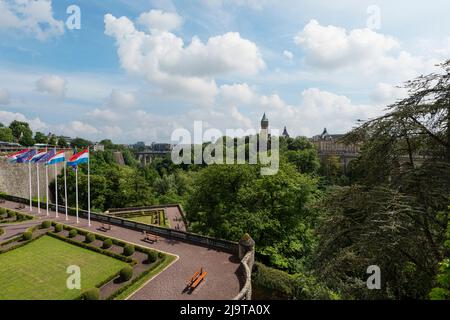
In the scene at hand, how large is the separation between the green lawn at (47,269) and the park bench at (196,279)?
18.0 ft

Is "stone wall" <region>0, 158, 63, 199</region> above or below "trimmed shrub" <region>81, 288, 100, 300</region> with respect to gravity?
above

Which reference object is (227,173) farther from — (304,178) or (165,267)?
(165,267)

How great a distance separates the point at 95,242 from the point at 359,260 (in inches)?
781

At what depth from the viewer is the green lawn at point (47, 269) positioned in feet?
48.2

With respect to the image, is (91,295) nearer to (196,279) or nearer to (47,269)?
(196,279)

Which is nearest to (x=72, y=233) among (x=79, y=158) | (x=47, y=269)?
(x=47, y=269)

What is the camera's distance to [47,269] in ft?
56.7

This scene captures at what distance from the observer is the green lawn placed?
14.7m

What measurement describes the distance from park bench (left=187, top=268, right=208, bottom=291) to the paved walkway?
0.26 meters

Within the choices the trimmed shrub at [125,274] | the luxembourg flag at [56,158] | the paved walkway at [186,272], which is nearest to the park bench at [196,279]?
the paved walkway at [186,272]

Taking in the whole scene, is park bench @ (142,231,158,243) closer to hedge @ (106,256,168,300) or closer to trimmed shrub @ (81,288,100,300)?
hedge @ (106,256,168,300)

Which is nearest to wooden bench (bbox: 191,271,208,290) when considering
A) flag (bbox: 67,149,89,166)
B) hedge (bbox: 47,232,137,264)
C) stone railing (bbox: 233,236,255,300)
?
stone railing (bbox: 233,236,255,300)

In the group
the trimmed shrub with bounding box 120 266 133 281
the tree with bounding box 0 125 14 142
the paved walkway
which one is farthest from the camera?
the tree with bounding box 0 125 14 142
